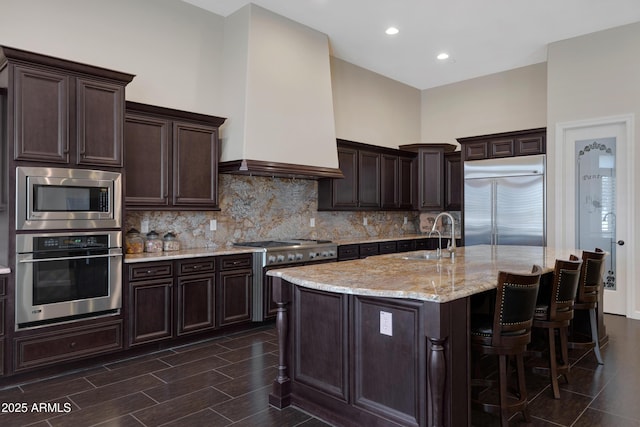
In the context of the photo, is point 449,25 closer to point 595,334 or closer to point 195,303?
point 595,334

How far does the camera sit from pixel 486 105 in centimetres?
746

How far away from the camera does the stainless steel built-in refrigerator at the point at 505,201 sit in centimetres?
618

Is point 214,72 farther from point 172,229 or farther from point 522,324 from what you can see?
point 522,324

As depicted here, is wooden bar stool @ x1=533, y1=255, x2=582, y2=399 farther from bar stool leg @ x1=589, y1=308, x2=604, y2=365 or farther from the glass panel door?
the glass panel door

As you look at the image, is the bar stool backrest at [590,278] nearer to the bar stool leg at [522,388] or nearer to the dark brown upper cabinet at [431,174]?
the bar stool leg at [522,388]

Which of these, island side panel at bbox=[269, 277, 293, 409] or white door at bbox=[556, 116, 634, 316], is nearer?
island side panel at bbox=[269, 277, 293, 409]

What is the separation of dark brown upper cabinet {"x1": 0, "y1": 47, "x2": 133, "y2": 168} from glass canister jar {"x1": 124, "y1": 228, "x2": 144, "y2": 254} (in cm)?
91

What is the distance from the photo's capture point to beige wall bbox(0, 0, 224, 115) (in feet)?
12.7

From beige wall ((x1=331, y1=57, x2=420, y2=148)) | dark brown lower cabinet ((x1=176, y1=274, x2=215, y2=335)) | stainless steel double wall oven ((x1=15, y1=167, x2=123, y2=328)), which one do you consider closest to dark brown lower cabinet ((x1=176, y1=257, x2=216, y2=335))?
dark brown lower cabinet ((x1=176, y1=274, x2=215, y2=335))

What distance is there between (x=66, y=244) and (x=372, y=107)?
17.2ft

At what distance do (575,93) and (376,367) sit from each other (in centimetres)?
520

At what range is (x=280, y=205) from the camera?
5.93m

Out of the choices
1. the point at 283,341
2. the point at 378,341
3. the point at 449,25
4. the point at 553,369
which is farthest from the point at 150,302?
the point at 449,25

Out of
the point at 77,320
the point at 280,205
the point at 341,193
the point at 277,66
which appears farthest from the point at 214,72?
the point at 77,320
